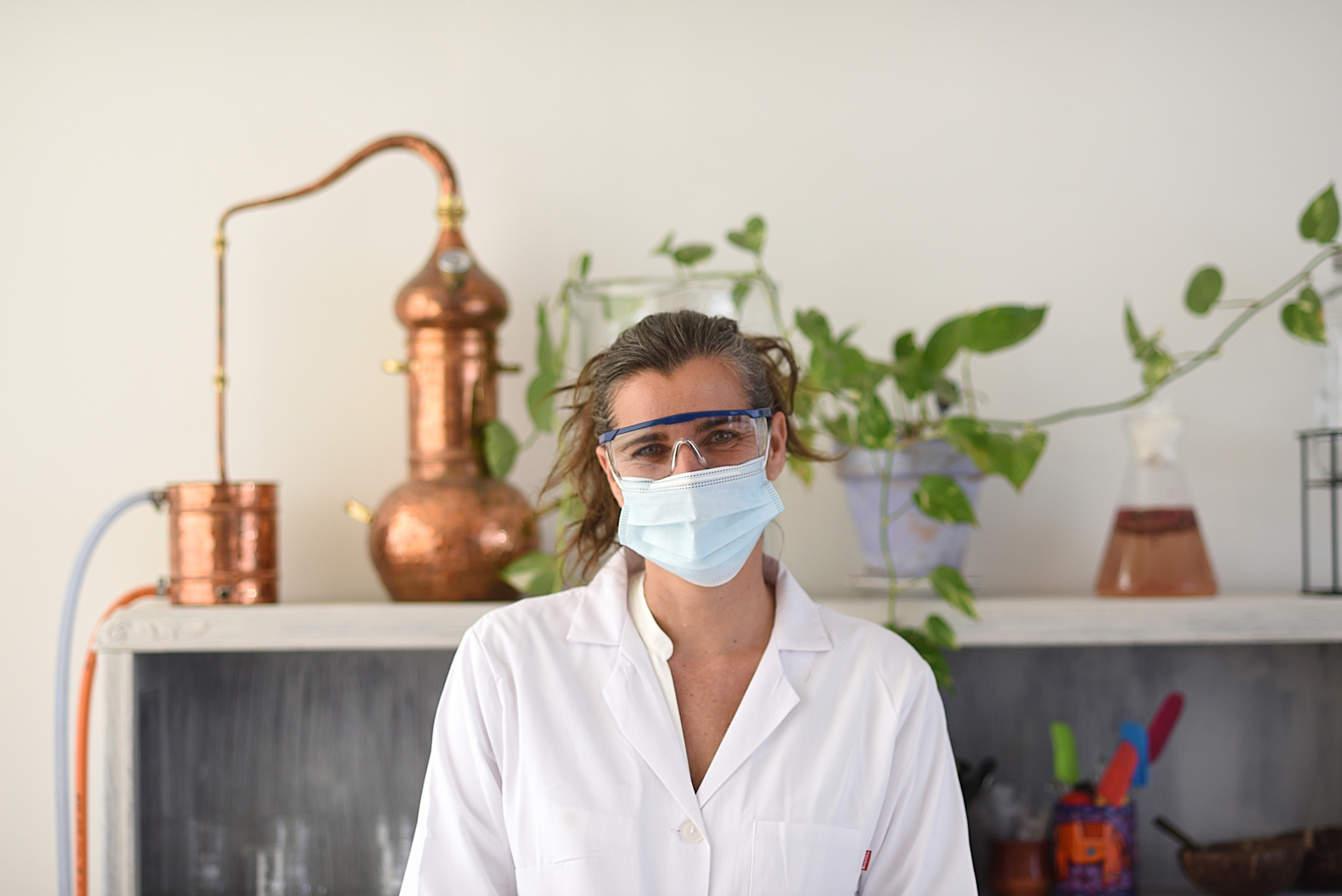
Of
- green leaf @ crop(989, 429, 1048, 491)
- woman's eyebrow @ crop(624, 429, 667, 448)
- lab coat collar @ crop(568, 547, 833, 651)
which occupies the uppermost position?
woman's eyebrow @ crop(624, 429, 667, 448)

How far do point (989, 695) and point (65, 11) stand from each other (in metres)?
1.66

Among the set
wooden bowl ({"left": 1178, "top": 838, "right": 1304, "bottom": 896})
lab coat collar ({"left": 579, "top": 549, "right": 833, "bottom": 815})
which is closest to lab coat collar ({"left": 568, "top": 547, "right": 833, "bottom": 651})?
lab coat collar ({"left": 579, "top": 549, "right": 833, "bottom": 815})

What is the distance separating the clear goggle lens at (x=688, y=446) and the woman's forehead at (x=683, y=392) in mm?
14

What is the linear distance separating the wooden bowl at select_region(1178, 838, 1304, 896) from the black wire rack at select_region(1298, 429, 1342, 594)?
0.33m

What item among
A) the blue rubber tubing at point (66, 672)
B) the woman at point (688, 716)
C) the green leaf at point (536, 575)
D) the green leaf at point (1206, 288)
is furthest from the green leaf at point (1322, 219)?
the blue rubber tubing at point (66, 672)

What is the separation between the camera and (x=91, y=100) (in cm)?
159

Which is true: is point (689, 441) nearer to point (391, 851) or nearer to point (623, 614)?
point (623, 614)

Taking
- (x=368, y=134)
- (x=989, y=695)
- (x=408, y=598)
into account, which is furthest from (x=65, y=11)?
(x=989, y=695)

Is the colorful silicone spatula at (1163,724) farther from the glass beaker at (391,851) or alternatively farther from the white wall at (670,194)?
the glass beaker at (391,851)

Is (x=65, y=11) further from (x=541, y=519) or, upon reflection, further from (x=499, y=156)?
(x=541, y=519)

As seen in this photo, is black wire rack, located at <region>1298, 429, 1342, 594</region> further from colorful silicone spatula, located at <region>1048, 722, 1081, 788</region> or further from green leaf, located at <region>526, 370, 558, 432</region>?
green leaf, located at <region>526, 370, 558, 432</region>

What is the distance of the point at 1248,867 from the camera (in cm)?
138

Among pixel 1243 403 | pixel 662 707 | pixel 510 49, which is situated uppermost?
pixel 510 49

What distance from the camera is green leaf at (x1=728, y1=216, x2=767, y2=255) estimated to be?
4.50 feet
